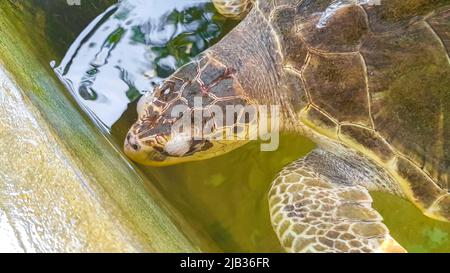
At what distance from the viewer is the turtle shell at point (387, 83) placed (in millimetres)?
2127

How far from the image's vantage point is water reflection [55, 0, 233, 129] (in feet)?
9.29

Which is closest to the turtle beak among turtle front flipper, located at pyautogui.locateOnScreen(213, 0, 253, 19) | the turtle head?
the turtle head

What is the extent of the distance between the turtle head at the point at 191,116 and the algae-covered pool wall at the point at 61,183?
0.63 feet

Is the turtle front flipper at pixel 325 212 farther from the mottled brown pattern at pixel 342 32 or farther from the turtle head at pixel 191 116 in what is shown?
the mottled brown pattern at pixel 342 32

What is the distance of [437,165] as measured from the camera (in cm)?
216

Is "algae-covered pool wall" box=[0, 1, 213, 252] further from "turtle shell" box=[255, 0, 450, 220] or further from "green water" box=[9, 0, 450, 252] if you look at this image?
"turtle shell" box=[255, 0, 450, 220]

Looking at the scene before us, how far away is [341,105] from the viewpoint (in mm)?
2254

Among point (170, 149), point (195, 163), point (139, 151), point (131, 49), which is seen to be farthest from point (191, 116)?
point (131, 49)

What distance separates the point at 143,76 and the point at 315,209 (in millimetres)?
1271

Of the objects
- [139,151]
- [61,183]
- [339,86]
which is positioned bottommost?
Answer: [139,151]

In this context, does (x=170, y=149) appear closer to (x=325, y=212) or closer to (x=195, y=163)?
(x=195, y=163)

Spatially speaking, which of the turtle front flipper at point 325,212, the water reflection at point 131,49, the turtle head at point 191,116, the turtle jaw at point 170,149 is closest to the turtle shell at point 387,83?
the turtle front flipper at point 325,212

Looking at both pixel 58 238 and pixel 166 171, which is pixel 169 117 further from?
pixel 58 238

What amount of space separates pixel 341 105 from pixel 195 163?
0.90 m
